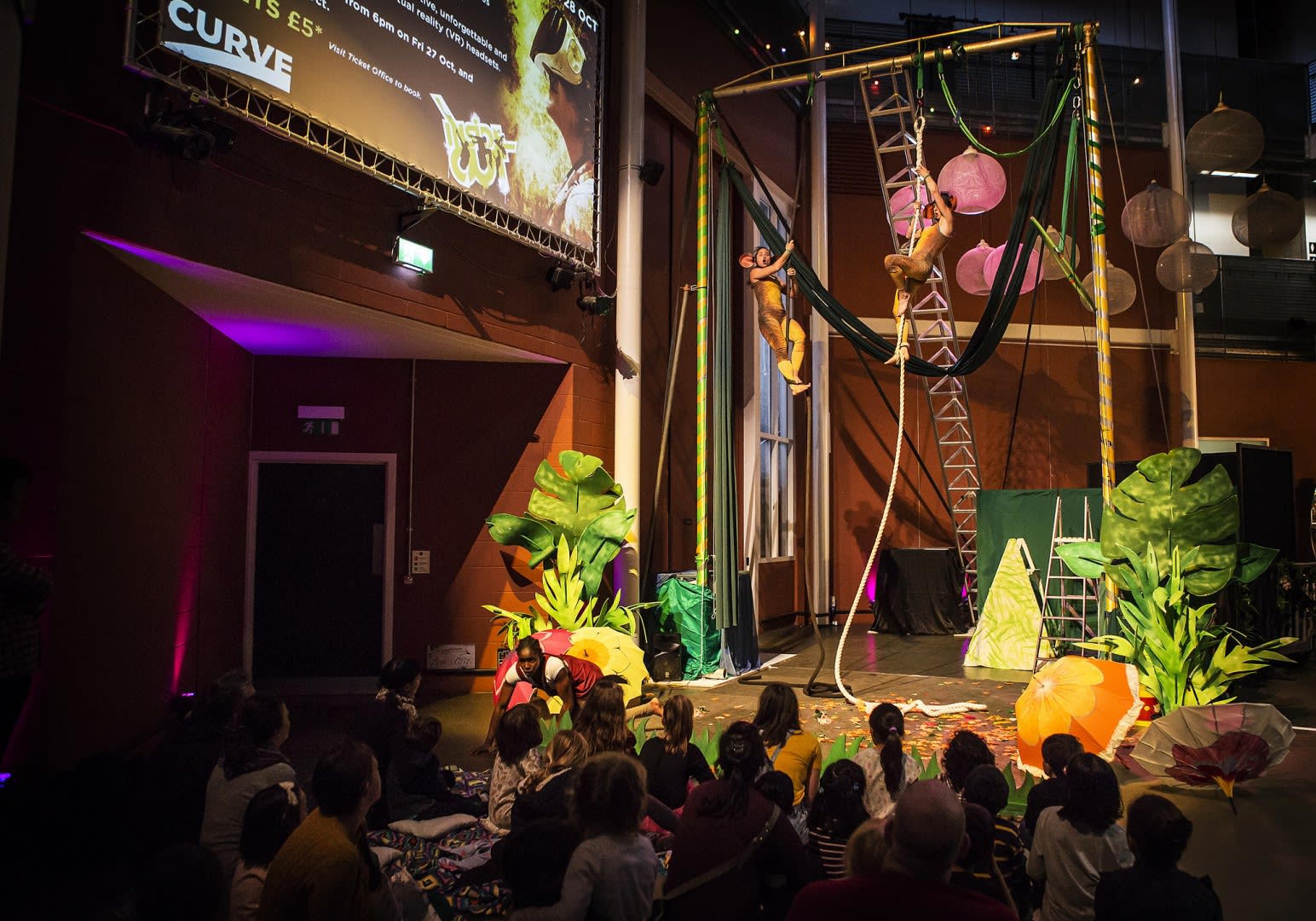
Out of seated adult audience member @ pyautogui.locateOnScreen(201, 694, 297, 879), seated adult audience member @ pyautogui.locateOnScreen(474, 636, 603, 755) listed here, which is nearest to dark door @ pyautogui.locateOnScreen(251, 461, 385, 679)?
seated adult audience member @ pyautogui.locateOnScreen(474, 636, 603, 755)

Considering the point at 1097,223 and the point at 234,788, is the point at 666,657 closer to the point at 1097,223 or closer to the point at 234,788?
the point at 1097,223

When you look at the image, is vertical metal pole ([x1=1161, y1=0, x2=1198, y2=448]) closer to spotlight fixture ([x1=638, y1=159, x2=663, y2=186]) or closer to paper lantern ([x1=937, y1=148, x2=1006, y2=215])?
paper lantern ([x1=937, y1=148, x2=1006, y2=215])

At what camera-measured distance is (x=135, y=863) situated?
3.66 metres

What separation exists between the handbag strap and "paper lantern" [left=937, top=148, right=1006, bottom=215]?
6956 millimetres

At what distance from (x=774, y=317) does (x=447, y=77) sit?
278cm

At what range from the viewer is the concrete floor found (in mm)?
3645

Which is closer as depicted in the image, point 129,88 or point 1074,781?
point 1074,781

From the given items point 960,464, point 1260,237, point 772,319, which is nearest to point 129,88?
point 772,319

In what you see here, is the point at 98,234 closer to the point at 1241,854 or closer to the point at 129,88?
the point at 129,88

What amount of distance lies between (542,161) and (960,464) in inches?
279

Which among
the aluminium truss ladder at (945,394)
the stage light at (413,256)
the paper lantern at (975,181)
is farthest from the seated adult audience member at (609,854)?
the aluminium truss ladder at (945,394)

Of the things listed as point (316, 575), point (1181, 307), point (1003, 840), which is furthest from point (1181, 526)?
point (1181, 307)

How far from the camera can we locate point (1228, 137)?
793 cm

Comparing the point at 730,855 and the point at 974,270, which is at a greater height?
the point at 974,270
